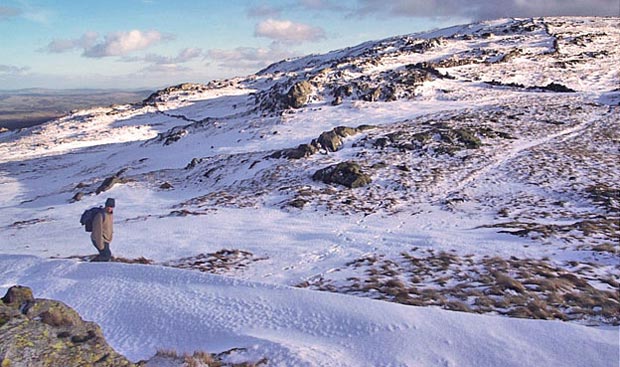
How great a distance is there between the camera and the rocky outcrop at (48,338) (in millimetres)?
4301

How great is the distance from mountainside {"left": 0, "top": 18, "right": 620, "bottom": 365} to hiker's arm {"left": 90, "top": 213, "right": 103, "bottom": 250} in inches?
52.9

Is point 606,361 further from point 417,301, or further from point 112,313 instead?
point 112,313

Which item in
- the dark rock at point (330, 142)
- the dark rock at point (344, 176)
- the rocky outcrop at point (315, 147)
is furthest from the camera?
the dark rock at point (330, 142)

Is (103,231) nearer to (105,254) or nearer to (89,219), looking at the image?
(89,219)

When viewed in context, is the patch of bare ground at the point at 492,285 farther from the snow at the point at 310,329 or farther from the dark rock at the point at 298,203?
the dark rock at the point at 298,203

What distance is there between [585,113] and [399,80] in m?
17.1

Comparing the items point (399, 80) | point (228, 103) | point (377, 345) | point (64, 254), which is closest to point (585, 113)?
point (399, 80)

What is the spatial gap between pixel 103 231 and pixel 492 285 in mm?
10110

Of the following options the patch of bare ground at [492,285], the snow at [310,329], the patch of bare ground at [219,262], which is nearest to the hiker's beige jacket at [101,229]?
the patch of bare ground at [219,262]

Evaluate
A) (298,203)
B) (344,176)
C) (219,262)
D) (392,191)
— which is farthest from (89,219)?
(392,191)

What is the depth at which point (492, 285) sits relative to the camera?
341 inches

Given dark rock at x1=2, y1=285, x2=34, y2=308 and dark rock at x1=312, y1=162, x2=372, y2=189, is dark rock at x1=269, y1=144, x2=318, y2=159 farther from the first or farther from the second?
dark rock at x1=2, y1=285, x2=34, y2=308

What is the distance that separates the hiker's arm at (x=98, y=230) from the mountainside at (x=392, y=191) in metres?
1.34

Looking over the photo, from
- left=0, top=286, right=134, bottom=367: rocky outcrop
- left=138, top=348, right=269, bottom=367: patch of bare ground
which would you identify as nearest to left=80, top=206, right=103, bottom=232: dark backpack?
left=0, top=286, right=134, bottom=367: rocky outcrop
